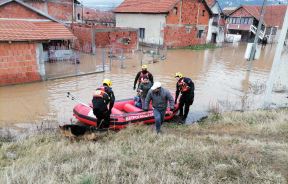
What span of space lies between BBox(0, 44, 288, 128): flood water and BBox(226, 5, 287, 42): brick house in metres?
20.1

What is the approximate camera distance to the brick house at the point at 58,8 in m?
24.9

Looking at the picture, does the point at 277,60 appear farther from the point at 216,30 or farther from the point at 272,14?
the point at 272,14

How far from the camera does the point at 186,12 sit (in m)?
31.0

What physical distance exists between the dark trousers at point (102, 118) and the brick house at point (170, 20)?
73.9ft

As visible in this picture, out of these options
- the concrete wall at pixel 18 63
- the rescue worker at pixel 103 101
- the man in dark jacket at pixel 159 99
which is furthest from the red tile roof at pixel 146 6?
the rescue worker at pixel 103 101

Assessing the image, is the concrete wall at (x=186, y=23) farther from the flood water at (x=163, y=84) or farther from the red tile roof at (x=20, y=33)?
the red tile roof at (x=20, y=33)

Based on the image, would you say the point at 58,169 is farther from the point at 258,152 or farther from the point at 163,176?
the point at 258,152

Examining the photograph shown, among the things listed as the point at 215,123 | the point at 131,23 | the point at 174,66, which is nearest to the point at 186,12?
the point at 131,23

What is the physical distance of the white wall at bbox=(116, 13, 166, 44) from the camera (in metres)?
30.0

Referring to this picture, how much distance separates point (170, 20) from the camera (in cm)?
2983

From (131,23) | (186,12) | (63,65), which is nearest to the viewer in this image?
(63,65)

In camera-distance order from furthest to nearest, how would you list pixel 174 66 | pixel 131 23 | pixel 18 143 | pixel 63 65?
pixel 131 23 → pixel 174 66 → pixel 63 65 → pixel 18 143

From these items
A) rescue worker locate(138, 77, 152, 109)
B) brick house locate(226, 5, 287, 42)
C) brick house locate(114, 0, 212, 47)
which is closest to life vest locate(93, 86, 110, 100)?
rescue worker locate(138, 77, 152, 109)

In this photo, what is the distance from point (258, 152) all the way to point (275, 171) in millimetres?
970
